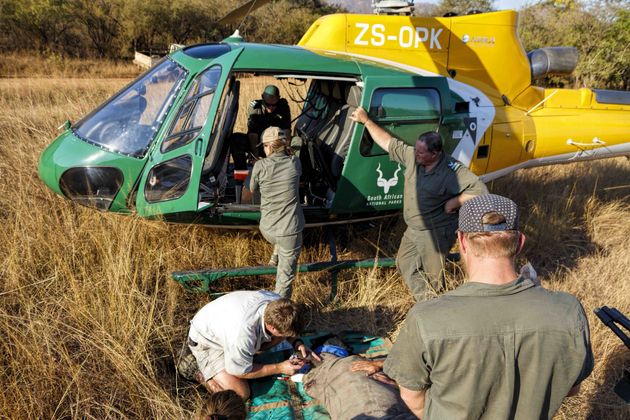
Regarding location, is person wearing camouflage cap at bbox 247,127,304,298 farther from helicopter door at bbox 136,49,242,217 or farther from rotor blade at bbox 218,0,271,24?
rotor blade at bbox 218,0,271,24

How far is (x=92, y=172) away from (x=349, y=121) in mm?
2426

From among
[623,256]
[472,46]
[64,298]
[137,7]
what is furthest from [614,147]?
[137,7]

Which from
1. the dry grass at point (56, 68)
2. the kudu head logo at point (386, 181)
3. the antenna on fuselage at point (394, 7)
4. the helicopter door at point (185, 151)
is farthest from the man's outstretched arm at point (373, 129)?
the dry grass at point (56, 68)

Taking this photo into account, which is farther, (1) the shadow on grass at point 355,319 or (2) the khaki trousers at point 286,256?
(1) the shadow on grass at point 355,319

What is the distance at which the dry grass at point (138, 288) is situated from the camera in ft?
9.86

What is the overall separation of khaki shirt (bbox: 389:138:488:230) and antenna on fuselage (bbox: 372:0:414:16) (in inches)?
73.6

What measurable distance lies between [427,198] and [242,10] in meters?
2.91

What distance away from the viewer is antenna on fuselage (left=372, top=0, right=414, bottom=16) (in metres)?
5.10

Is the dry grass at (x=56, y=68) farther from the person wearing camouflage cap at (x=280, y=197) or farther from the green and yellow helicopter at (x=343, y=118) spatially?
the person wearing camouflage cap at (x=280, y=197)

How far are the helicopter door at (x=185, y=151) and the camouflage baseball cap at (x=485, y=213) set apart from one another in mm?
2596

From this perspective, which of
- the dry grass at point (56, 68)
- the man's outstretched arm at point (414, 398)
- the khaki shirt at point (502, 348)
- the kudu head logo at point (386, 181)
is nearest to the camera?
the khaki shirt at point (502, 348)

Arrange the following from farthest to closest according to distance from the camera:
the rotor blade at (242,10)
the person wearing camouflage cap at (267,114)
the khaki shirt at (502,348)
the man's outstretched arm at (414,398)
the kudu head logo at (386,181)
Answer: the person wearing camouflage cap at (267,114), the rotor blade at (242,10), the kudu head logo at (386,181), the man's outstretched arm at (414,398), the khaki shirt at (502,348)

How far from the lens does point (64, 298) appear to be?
11.7ft

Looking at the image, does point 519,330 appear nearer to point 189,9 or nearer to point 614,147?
point 614,147
